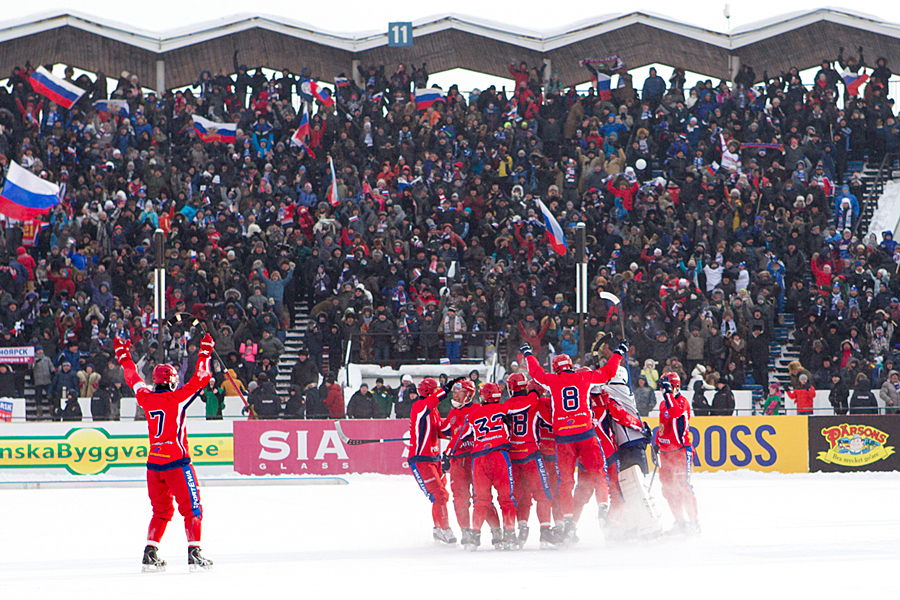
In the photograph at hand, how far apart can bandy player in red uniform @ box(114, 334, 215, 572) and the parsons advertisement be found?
10055 millimetres

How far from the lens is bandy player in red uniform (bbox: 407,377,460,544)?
38.2ft

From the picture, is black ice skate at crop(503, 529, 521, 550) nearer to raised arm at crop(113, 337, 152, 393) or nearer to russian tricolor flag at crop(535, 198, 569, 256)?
raised arm at crop(113, 337, 152, 393)

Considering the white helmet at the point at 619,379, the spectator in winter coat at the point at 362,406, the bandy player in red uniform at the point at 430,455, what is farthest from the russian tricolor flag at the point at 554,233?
the bandy player in red uniform at the point at 430,455

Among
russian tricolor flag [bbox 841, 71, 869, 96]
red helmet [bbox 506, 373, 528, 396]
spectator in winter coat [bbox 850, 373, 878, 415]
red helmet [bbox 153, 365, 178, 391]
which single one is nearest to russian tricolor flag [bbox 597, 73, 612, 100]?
russian tricolor flag [bbox 841, 71, 869, 96]

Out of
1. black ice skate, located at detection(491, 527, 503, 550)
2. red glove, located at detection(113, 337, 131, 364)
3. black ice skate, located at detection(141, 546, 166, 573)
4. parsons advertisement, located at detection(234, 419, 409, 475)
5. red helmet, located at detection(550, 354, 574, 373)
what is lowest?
parsons advertisement, located at detection(234, 419, 409, 475)

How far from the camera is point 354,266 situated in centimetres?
2264

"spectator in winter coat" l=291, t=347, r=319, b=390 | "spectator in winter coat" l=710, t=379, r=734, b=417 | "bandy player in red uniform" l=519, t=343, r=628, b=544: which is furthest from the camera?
"spectator in winter coat" l=291, t=347, r=319, b=390

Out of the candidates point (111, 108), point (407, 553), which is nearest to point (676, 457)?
point (407, 553)

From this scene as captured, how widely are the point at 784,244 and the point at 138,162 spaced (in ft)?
45.9

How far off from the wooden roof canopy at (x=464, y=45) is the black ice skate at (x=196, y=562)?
23402 mm

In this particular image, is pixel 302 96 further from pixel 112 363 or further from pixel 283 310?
pixel 112 363

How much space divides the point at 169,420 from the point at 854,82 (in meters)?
22.9

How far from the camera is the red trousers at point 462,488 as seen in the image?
1134 cm

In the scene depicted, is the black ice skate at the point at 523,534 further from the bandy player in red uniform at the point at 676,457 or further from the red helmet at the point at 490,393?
the bandy player in red uniform at the point at 676,457
